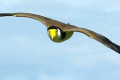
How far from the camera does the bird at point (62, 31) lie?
3069 centimetres

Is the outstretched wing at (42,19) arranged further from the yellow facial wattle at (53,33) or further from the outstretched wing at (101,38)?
the outstretched wing at (101,38)

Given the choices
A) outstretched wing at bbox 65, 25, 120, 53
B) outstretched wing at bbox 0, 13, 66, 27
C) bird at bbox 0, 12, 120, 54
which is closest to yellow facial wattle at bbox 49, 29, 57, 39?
bird at bbox 0, 12, 120, 54

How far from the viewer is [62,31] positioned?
33656mm

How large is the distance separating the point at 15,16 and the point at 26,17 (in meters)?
0.80

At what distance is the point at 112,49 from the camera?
30016 mm

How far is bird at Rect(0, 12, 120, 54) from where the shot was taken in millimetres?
30688

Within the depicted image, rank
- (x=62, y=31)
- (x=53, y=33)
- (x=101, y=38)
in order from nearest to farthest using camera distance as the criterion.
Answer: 1. (x=101, y=38)
2. (x=53, y=33)
3. (x=62, y=31)

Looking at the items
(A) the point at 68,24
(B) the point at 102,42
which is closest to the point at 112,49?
(B) the point at 102,42

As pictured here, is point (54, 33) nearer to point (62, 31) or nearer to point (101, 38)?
point (62, 31)

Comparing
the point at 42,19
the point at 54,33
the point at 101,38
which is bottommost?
the point at 101,38

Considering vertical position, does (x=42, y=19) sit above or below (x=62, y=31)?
above

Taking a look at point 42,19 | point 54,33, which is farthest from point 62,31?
point 42,19

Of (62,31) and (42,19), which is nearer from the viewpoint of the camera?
(62,31)

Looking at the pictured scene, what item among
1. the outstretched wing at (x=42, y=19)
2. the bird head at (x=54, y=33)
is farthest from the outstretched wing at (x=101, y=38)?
the outstretched wing at (x=42, y=19)
